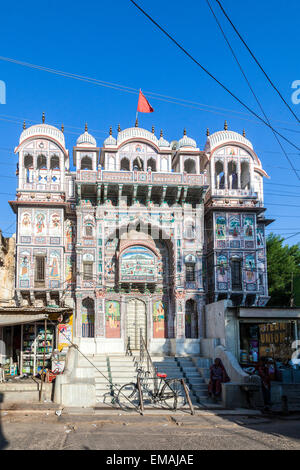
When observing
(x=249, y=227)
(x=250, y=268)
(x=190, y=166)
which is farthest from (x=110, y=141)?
(x=250, y=268)

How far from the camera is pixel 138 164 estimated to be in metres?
31.1

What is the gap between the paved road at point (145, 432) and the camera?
1142 centimetres

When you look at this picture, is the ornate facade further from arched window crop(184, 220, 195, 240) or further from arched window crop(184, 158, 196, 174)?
arched window crop(184, 158, 196, 174)

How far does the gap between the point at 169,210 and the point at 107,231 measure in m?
3.84

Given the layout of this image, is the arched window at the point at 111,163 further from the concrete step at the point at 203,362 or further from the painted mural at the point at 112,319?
the concrete step at the point at 203,362

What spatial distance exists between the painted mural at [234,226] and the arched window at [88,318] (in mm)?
8940

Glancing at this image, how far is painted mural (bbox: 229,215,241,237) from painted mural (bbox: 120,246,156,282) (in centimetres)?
486

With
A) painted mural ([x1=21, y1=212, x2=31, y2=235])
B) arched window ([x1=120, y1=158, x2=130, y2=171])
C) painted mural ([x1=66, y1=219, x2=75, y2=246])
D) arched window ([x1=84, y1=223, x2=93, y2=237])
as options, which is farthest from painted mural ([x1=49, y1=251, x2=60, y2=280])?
arched window ([x1=120, y1=158, x2=130, y2=171])

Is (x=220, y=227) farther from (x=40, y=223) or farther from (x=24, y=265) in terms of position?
(x=24, y=265)

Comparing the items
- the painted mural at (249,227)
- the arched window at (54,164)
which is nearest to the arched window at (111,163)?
the arched window at (54,164)

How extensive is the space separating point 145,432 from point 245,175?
21.5 metres

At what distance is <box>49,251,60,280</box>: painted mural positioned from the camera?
28.1 metres

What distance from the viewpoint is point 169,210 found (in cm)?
3016

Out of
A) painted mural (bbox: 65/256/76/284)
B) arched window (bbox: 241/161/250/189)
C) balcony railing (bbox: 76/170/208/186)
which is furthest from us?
arched window (bbox: 241/161/250/189)
